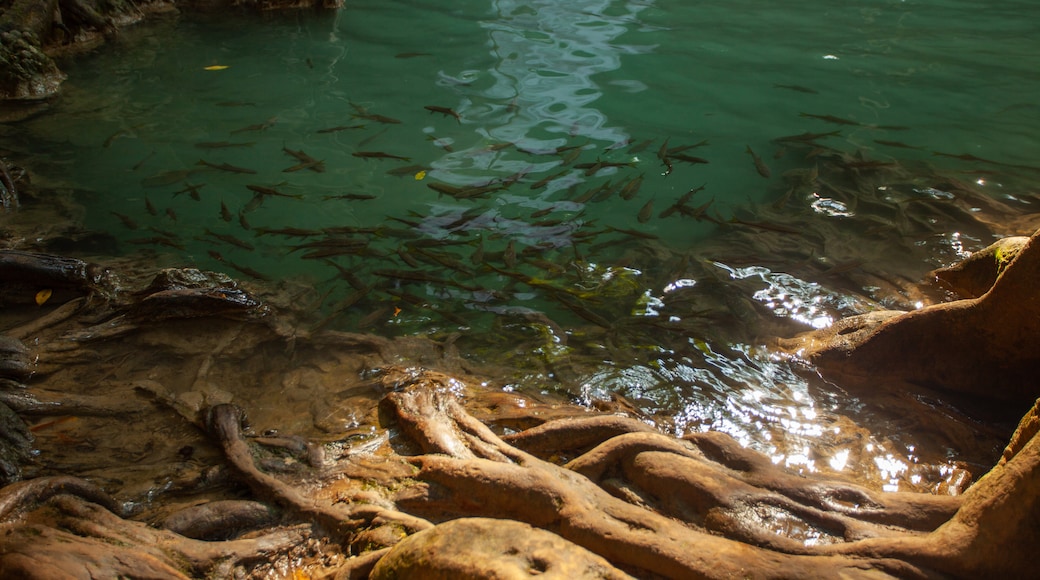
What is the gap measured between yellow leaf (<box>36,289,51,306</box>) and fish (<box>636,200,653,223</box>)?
16.1ft

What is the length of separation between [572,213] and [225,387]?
Answer: 3.61m

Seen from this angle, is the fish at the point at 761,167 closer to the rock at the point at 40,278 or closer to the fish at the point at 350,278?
the fish at the point at 350,278

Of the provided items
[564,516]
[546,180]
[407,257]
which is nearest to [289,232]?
[407,257]

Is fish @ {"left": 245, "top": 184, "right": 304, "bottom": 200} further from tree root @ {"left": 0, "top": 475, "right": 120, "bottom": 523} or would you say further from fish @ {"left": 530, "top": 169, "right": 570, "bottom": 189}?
tree root @ {"left": 0, "top": 475, "right": 120, "bottom": 523}

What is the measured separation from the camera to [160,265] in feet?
18.7

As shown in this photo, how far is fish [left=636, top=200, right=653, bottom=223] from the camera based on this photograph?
668 cm

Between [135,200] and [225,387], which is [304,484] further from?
[135,200]

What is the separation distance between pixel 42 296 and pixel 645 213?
500cm

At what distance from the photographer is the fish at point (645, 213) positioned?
6.68 metres

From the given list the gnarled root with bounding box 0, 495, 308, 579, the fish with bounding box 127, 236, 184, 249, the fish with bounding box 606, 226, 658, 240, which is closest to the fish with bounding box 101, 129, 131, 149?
the fish with bounding box 127, 236, 184, 249

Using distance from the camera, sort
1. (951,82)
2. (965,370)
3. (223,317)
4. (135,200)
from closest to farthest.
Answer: (965,370), (223,317), (135,200), (951,82)

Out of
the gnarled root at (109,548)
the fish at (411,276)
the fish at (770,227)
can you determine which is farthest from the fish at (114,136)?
the fish at (770,227)

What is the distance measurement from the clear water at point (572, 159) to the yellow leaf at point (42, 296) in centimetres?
93

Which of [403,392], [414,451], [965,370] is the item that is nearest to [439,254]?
[403,392]
